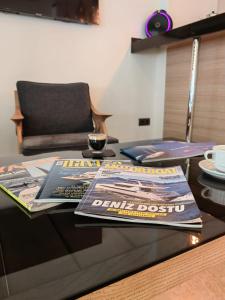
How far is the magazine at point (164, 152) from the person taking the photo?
2.78ft

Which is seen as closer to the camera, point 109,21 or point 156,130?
point 109,21

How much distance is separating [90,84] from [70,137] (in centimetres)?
93

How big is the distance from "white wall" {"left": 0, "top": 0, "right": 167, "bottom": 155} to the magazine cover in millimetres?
1548

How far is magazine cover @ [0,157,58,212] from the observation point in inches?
19.7

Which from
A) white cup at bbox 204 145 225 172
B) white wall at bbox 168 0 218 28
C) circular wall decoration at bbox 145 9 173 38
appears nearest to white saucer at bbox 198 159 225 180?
white cup at bbox 204 145 225 172

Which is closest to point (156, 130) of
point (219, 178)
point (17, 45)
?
point (17, 45)

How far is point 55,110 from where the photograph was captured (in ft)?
6.58

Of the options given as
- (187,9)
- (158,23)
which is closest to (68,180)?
(158,23)

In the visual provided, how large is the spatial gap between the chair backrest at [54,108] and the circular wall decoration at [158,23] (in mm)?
928

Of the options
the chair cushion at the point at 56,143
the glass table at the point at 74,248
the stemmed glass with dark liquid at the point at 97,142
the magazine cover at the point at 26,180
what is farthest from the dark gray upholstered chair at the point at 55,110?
the glass table at the point at 74,248

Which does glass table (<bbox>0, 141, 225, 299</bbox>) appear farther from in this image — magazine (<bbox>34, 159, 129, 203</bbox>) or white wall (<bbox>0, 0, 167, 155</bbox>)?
white wall (<bbox>0, 0, 167, 155</bbox>)

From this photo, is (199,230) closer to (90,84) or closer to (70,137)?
(70,137)

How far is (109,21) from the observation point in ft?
7.84

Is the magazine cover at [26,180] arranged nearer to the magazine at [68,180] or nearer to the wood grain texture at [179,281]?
the magazine at [68,180]
